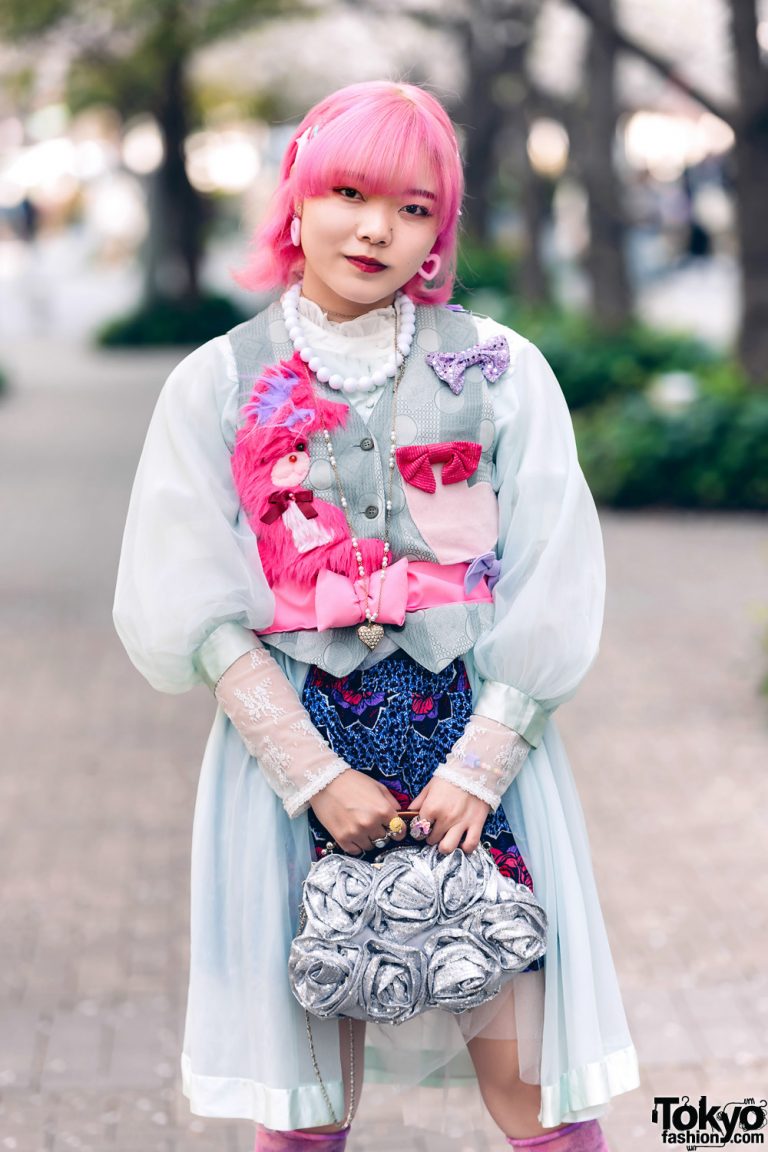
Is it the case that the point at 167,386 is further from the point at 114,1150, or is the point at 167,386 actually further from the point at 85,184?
the point at 85,184

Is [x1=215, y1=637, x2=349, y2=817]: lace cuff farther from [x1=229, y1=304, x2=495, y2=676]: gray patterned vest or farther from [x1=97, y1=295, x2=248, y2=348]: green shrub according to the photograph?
[x1=97, y1=295, x2=248, y2=348]: green shrub

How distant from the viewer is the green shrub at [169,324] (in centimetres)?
2511

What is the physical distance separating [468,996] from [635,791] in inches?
126

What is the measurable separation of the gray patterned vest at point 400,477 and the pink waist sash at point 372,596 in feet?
0.05

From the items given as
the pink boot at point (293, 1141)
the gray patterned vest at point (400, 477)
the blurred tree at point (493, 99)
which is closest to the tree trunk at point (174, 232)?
the blurred tree at point (493, 99)

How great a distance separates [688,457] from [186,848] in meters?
6.00

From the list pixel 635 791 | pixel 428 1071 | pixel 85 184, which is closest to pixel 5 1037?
pixel 428 1071

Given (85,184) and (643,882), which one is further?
(85,184)

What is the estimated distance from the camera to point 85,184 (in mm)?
50469

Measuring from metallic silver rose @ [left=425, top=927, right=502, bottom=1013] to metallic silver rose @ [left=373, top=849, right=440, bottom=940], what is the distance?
0.10 ft

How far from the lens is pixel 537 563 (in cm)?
235

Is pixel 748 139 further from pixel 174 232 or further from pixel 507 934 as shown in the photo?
pixel 174 232

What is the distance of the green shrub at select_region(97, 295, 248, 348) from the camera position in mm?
25109

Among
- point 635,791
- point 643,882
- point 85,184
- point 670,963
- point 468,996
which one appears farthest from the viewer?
point 85,184
